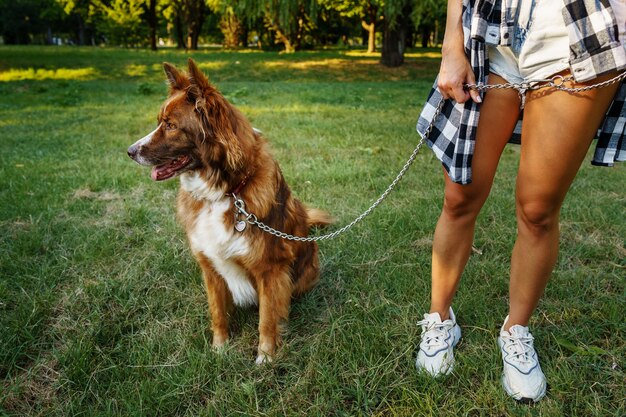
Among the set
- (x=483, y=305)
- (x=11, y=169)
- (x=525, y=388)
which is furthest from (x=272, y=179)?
(x=11, y=169)

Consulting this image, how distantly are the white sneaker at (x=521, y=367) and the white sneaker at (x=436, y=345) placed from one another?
232 millimetres

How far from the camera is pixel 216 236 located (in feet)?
7.17

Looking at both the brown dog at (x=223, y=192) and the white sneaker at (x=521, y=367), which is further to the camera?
the brown dog at (x=223, y=192)

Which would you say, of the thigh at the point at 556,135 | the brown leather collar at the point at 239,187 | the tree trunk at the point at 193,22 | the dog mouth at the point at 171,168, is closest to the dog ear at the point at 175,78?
the dog mouth at the point at 171,168

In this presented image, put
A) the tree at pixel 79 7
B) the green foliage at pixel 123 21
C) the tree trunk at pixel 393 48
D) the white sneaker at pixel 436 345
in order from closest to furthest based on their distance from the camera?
the white sneaker at pixel 436 345
the tree trunk at pixel 393 48
the tree at pixel 79 7
the green foliage at pixel 123 21

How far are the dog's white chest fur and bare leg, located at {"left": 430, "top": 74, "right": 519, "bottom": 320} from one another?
95 centimetres

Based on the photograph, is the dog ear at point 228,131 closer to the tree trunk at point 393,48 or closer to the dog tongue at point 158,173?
the dog tongue at point 158,173

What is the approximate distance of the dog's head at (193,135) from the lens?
6.89ft

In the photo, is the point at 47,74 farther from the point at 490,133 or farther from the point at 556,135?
the point at 556,135

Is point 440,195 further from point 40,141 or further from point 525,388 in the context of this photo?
point 40,141

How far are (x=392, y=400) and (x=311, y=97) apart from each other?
9.06m

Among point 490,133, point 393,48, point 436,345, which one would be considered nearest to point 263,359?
point 436,345

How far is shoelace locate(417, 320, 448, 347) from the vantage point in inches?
82.1

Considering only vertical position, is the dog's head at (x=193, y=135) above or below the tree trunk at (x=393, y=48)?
below
